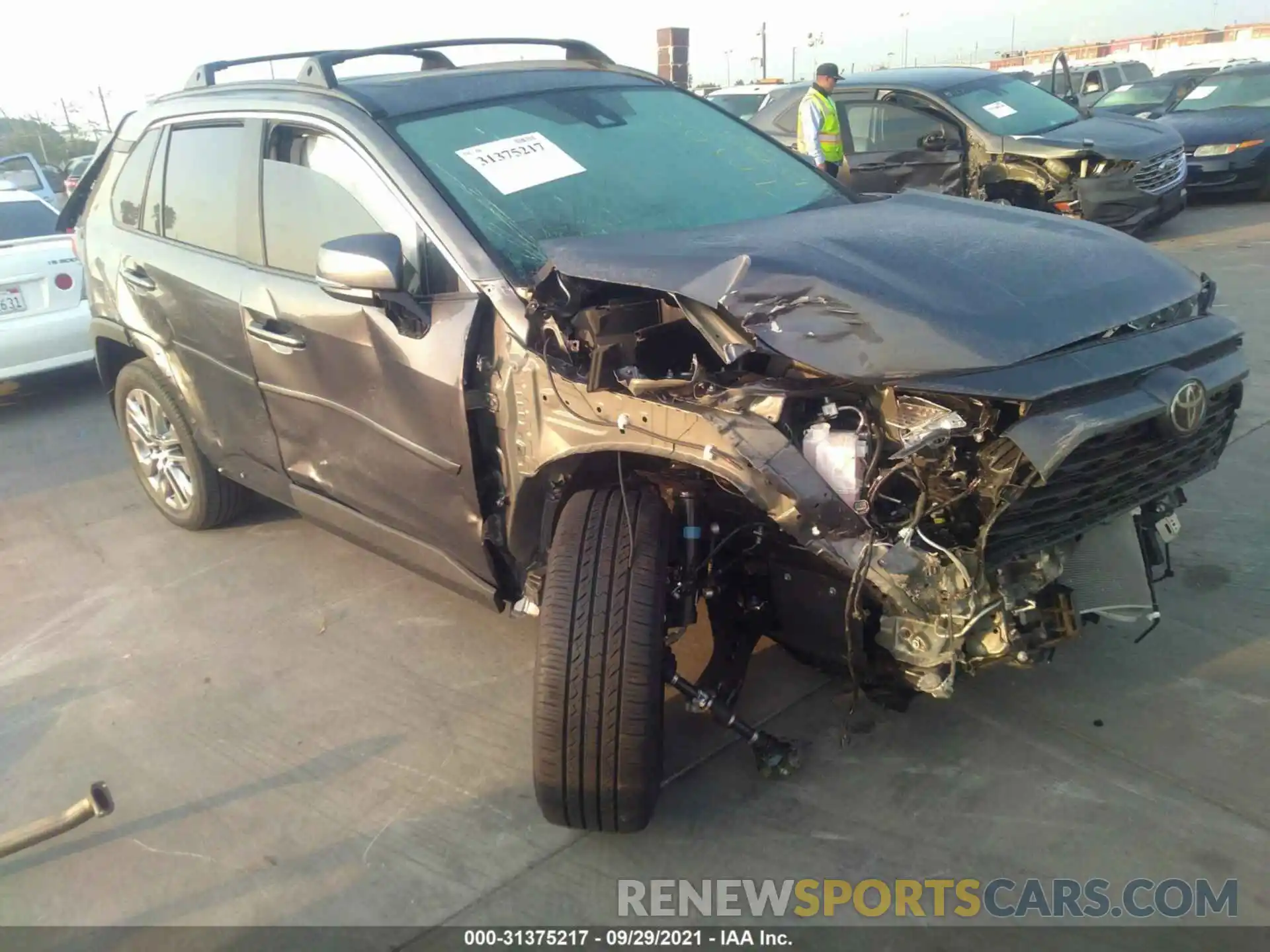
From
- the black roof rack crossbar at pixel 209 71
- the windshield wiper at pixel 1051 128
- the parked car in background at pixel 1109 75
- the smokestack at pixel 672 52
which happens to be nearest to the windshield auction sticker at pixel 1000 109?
the windshield wiper at pixel 1051 128

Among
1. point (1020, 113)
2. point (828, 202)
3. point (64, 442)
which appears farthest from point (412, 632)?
point (1020, 113)

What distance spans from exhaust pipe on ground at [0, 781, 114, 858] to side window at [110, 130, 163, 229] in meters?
2.51

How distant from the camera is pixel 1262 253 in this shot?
29.1 ft

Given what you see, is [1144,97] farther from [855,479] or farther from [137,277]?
[855,479]

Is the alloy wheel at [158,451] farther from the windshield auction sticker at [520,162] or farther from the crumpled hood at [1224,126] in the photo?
the crumpled hood at [1224,126]

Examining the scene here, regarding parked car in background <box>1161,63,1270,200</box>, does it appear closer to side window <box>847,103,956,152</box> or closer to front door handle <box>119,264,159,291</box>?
side window <box>847,103,956,152</box>

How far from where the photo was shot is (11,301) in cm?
652

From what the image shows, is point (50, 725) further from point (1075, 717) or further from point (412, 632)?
point (1075, 717)

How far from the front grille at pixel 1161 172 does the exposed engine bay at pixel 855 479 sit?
22.4 feet

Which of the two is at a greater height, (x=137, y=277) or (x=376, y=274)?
(x=376, y=274)

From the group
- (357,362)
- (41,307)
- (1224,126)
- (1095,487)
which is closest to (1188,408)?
(1095,487)

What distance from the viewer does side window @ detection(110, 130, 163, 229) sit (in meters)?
4.25

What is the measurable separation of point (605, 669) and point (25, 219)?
7017 millimetres

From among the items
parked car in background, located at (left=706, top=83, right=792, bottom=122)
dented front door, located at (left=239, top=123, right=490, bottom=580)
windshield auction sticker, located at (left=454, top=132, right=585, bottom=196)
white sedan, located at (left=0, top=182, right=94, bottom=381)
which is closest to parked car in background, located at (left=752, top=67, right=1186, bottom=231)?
parked car in background, located at (left=706, top=83, right=792, bottom=122)
